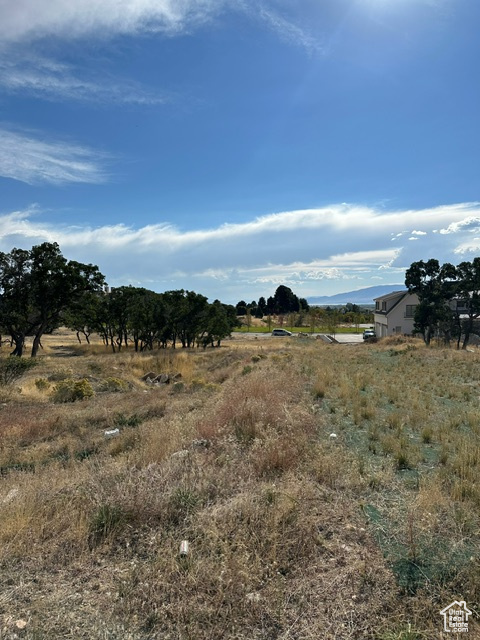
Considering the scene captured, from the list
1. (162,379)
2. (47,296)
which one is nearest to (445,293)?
(162,379)

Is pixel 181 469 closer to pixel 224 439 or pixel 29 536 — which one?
pixel 224 439

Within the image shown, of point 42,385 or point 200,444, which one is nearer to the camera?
point 200,444

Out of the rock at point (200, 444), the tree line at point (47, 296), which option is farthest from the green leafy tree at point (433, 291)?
the rock at point (200, 444)

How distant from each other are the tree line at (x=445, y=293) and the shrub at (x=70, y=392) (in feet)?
117

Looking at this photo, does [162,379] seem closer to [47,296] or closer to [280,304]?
[47,296]

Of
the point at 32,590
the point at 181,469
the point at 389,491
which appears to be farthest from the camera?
the point at 181,469

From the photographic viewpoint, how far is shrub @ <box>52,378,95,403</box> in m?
14.4

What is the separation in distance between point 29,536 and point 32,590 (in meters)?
0.70

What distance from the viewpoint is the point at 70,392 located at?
14664 millimetres

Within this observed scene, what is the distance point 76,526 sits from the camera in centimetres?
382

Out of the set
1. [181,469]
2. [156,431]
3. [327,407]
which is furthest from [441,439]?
[156,431]

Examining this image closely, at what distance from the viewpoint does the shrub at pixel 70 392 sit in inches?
566

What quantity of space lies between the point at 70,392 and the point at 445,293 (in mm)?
37220

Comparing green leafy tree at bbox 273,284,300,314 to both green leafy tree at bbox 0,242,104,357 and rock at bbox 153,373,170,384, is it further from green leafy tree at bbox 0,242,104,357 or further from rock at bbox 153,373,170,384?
rock at bbox 153,373,170,384
